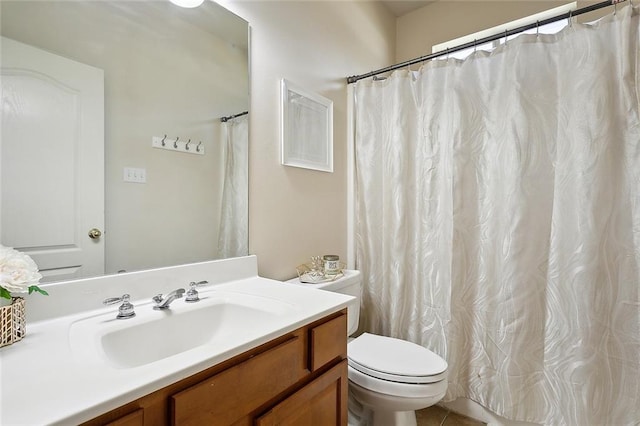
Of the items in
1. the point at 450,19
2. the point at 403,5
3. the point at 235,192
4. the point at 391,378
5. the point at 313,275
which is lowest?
the point at 391,378

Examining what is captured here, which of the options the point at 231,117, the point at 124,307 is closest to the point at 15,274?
the point at 124,307

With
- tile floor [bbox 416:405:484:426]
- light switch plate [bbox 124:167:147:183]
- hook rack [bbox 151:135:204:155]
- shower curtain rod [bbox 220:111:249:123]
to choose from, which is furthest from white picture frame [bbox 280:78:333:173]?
tile floor [bbox 416:405:484:426]

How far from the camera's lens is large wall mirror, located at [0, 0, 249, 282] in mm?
837

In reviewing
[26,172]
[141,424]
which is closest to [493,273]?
[141,424]

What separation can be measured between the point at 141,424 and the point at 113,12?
45.9 inches

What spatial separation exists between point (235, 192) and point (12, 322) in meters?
0.80

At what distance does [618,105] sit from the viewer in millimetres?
1300

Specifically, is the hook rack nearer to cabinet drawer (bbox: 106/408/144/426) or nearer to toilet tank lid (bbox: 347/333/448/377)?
cabinet drawer (bbox: 106/408/144/426)

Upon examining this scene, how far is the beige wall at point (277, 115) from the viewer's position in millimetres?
1437

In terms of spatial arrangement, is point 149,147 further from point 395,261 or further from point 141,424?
point 395,261

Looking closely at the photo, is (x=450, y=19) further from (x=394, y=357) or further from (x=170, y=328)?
(x=170, y=328)

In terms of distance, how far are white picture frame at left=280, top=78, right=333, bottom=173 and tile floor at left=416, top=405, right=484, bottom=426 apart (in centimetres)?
148

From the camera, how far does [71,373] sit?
1.89 feet

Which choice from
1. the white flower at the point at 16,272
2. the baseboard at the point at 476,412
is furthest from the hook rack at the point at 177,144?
the baseboard at the point at 476,412
